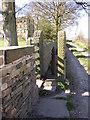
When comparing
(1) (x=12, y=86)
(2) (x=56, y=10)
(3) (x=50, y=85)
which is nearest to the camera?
(1) (x=12, y=86)

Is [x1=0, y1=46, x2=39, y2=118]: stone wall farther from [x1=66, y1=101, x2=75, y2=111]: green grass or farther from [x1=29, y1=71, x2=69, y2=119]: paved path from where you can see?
[x1=66, y1=101, x2=75, y2=111]: green grass

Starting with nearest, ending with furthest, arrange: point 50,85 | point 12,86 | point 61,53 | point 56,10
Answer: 1. point 12,86
2. point 50,85
3. point 61,53
4. point 56,10

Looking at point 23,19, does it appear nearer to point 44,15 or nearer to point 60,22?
point 44,15

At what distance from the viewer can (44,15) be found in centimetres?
1197

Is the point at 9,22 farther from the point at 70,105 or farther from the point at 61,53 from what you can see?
the point at 70,105

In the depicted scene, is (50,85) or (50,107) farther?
(50,85)

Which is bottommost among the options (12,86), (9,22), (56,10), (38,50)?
(12,86)

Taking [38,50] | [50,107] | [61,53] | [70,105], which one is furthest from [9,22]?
[70,105]

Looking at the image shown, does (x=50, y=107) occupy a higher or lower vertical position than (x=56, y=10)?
lower

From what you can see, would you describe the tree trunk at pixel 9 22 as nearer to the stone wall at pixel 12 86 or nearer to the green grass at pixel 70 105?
the green grass at pixel 70 105

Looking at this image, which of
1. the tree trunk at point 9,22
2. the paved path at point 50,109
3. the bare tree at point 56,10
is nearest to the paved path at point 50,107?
the paved path at point 50,109

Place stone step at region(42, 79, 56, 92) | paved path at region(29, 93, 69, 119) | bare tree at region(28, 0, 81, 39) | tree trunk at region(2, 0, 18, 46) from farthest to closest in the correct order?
bare tree at region(28, 0, 81, 39) → tree trunk at region(2, 0, 18, 46) → stone step at region(42, 79, 56, 92) → paved path at region(29, 93, 69, 119)

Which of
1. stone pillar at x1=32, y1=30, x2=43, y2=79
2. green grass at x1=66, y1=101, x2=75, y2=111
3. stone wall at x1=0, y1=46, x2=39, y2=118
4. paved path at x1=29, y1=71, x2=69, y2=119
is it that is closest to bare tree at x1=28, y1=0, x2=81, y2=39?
stone pillar at x1=32, y1=30, x2=43, y2=79

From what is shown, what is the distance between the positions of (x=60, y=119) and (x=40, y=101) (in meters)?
0.83
